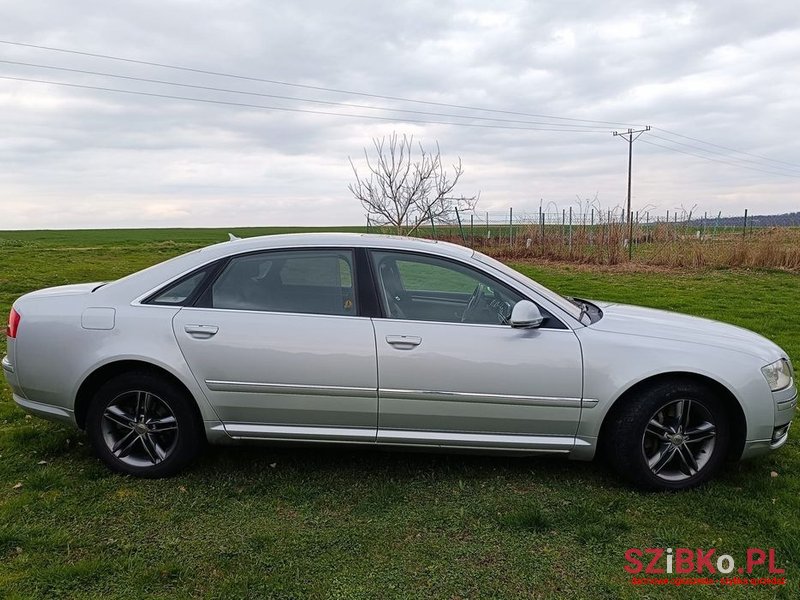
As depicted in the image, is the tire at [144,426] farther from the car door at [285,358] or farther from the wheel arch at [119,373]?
the car door at [285,358]

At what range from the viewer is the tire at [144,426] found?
3566mm

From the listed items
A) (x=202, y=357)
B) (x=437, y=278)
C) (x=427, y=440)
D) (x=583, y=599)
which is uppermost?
(x=437, y=278)

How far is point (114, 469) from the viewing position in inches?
145

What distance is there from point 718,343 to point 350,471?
2384mm

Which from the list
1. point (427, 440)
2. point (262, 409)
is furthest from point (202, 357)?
point (427, 440)

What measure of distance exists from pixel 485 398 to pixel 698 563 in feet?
4.28

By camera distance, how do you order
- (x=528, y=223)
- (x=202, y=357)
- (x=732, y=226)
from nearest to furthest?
(x=202, y=357) → (x=732, y=226) → (x=528, y=223)

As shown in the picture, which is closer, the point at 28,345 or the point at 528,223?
the point at 28,345

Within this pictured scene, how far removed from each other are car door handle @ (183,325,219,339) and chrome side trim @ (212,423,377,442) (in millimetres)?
559

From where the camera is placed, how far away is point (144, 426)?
3.62m

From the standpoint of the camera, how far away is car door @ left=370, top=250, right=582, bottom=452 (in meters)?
3.40

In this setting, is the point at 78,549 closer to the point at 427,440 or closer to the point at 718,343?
the point at 427,440

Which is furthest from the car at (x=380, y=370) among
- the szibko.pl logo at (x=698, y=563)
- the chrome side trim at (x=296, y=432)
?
the szibko.pl logo at (x=698, y=563)

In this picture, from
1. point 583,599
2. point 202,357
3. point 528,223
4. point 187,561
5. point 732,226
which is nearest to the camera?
point 583,599
